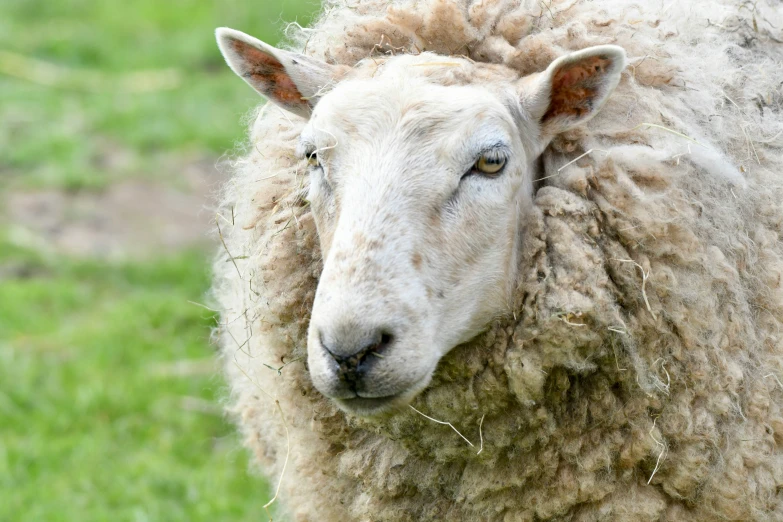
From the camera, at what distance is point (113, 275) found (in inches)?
284

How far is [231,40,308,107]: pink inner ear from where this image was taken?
127 inches

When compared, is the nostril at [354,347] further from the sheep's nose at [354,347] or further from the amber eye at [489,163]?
the amber eye at [489,163]

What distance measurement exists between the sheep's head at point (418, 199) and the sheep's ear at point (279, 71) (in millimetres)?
139

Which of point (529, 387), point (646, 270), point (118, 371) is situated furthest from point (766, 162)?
point (118, 371)

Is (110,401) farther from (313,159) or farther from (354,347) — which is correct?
(354,347)

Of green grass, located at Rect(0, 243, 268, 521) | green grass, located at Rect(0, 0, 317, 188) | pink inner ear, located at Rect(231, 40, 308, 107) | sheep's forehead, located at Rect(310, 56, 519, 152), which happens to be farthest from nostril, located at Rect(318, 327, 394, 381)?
green grass, located at Rect(0, 0, 317, 188)

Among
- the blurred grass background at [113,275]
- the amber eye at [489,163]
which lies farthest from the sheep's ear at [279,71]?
the blurred grass background at [113,275]

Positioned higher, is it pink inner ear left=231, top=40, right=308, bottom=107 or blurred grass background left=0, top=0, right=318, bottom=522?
pink inner ear left=231, top=40, right=308, bottom=107

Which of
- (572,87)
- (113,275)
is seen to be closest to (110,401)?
(113,275)

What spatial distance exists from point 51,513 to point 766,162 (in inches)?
142

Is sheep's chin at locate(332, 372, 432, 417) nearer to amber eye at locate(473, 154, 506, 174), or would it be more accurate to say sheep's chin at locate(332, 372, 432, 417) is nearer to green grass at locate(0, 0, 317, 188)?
amber eye at locate(473, 154, 506, 174)

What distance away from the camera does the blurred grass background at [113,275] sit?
17.1ft

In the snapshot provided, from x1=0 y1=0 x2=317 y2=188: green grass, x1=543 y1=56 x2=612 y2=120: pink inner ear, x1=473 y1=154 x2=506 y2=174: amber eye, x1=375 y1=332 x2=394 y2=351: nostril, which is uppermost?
x1=543 y1=56 x2=612 y2=120: pink inner ear

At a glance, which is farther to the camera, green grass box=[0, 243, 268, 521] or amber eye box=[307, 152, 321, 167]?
green grass box=[0, 243, 268, 521]
